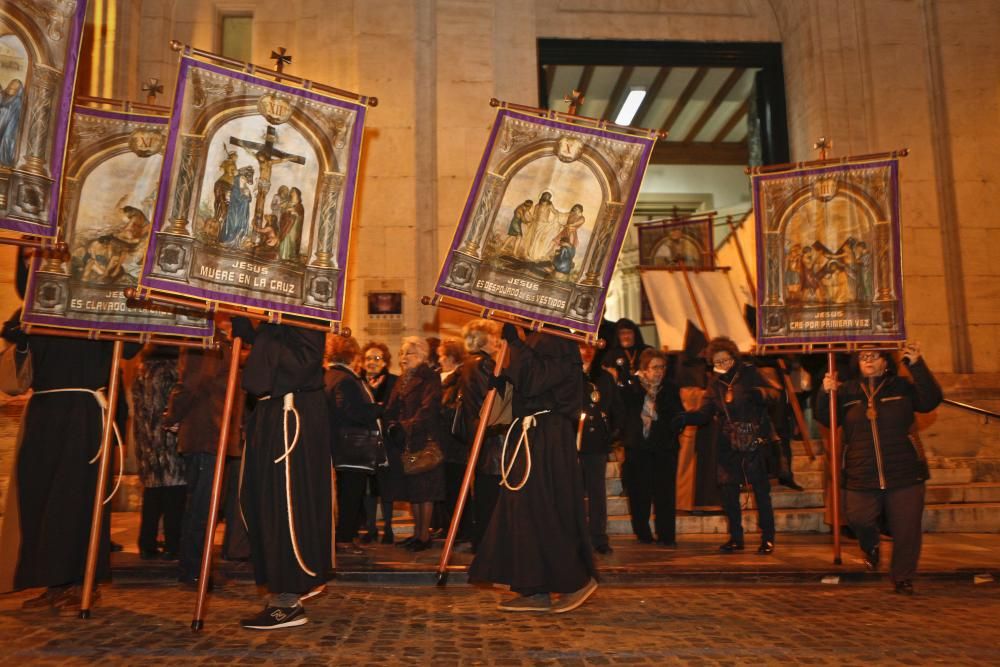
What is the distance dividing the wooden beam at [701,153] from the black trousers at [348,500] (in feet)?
56.4

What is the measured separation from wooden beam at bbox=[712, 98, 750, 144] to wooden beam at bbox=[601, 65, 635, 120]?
2799 mm

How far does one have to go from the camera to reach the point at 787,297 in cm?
840

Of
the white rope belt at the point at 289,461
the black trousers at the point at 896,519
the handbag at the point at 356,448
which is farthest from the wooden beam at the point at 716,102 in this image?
the white rope belt at the point at 289,461

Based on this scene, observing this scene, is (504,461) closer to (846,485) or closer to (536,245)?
(536,245)

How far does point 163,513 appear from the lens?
25.0 ft

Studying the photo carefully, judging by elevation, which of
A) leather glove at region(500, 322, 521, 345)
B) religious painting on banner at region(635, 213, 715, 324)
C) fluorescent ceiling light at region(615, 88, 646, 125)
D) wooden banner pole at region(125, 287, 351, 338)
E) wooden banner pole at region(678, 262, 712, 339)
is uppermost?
fluorescent ceiling light at region(615, 88, 646, 125)

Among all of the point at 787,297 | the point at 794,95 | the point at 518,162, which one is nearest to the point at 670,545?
the point at 787,297

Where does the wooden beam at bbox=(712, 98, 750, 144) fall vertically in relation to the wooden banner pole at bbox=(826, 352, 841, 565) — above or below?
above

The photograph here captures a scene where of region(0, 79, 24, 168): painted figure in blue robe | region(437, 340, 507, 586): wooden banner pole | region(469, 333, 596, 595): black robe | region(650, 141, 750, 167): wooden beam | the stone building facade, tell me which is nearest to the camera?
region(0, 79, 24, 168): painted figure in blue robe

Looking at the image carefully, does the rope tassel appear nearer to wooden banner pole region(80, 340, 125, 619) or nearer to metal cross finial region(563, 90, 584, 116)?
wooden banner pole region(80, 340, 125, 619)

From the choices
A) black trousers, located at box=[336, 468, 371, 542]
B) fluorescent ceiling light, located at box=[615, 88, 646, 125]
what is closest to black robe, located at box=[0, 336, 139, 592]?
black trousers, located at box=[336, 468, 371, 542]

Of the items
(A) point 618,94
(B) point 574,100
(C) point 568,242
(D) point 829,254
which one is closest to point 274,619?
(C) point 568,242

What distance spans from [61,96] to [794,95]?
38.8 feet

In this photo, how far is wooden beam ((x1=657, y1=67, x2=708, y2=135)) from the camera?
17156mm
